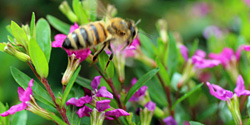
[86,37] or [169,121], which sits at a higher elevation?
[86,37]

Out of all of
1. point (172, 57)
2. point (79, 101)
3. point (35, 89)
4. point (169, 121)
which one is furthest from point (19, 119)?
point (172, 57)

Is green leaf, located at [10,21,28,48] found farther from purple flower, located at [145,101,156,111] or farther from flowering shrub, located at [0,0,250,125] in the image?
purple flower, located at [145,101,156,111]

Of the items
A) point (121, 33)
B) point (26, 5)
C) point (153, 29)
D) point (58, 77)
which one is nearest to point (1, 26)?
point (26, 5)

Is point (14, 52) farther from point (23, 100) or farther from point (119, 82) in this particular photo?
point (119, 82)

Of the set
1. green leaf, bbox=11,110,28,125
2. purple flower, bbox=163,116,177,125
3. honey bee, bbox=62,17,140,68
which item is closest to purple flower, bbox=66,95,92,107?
honey bee, bbox=62,17,140,68

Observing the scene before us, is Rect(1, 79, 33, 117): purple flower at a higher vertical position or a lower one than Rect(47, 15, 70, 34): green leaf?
lower

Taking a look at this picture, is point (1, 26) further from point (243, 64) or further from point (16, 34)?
point (243, 64)

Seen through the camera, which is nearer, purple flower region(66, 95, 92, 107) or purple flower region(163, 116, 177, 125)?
purple flower region(66, 95, 92, 107)
